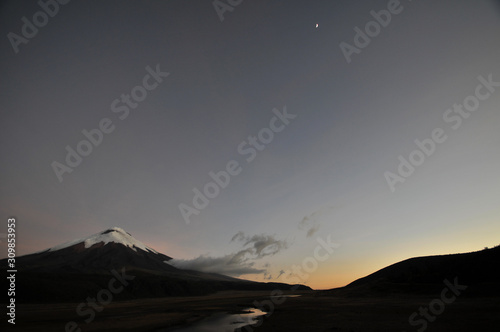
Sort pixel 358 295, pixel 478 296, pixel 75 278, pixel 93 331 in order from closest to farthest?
pixel 93 331
pixel 478 296
pixel 358 295
pixel 75 278

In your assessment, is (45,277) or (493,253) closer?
(493,253)

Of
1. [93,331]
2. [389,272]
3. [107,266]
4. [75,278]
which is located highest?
[107,266]

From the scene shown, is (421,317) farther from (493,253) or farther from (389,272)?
(389,272)

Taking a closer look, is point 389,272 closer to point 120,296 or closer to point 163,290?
point 163,290

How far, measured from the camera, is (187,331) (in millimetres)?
22859

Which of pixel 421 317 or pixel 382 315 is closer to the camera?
pixel 421 317

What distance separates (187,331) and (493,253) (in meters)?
68.5

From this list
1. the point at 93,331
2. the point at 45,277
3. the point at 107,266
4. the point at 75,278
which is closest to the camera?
the point at 93,331

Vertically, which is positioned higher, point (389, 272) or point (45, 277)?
point (45, 277)

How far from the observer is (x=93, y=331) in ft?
74.6

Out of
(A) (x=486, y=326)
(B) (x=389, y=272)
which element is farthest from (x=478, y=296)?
(B) (x=389, y=272)

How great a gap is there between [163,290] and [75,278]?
32042 mm

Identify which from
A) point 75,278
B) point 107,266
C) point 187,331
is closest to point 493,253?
point 187,331

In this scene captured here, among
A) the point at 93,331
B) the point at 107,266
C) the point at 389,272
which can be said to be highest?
the point at 107,266
